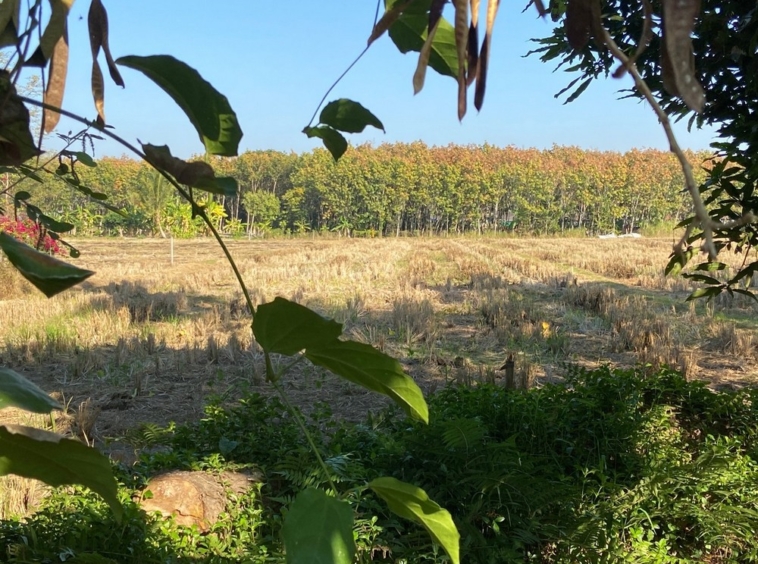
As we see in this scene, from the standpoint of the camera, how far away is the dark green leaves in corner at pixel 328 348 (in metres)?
0.27

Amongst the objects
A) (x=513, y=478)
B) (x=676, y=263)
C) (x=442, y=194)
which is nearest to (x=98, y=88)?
(x=676, y=263)

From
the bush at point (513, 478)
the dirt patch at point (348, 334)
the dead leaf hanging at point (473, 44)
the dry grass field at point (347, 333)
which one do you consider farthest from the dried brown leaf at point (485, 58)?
the dirt patch at point (348, 334)

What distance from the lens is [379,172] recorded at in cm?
4256

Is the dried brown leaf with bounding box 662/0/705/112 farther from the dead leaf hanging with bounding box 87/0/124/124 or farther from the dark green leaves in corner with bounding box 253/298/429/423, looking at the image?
the dead leaf hanging with bounding box 87/0/124/124

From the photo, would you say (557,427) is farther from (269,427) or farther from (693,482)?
(269,427)

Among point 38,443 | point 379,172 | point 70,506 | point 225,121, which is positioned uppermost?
point 379,172

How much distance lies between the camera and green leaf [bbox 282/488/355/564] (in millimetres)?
268

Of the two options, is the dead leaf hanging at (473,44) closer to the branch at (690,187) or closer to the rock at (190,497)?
the branch at (690,187)

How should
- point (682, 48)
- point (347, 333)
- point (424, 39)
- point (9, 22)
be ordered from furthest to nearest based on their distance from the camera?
point (347, 333), point (424, 39), point (9, 22), point (682, 48)

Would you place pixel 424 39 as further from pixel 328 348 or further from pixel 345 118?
pixel 328 348

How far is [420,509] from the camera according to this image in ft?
1.03

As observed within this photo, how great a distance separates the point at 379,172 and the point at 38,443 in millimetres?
42922

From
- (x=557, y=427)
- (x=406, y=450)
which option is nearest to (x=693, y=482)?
(x=557, y=427)

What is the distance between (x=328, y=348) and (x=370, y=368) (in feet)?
0.08
